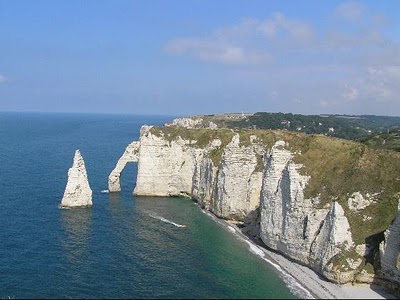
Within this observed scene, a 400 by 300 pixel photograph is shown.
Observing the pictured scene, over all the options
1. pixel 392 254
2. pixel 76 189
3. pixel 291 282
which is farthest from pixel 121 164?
pixel 392 254

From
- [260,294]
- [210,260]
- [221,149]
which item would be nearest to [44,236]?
[210,260]

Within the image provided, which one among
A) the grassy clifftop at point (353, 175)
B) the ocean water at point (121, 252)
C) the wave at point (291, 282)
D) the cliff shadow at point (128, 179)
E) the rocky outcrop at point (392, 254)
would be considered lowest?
the wave at point (291, 282)

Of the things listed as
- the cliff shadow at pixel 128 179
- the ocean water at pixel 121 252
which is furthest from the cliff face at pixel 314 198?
the cliff shadow at pixel 128 179

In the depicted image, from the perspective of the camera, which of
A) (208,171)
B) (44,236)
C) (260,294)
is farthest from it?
(208,171)

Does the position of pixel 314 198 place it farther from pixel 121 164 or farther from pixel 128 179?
pixel 128 179

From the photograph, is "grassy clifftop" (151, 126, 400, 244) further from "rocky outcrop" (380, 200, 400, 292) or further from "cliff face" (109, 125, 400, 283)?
"rocky outcrop" (380, 200, 400, 292)

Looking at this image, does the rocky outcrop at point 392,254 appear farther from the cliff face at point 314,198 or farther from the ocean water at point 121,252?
the ocean water at point 121,252

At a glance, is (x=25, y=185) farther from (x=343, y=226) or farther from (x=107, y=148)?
(x=107, y=148)
